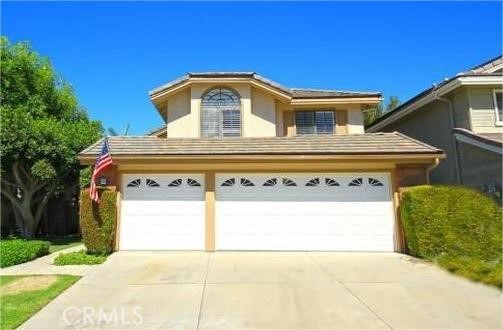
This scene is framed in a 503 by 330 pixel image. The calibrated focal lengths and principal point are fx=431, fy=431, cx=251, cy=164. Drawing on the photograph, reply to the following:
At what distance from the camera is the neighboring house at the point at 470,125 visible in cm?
1346

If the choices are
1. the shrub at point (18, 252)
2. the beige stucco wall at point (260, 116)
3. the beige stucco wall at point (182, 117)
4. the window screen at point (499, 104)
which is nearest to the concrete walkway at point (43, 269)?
the shrub at point (18, 252)

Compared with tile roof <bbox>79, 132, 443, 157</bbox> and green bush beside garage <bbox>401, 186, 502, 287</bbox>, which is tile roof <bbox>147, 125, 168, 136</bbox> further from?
green bush beside garage <bbox>401, 186, 502, 287</bbox>

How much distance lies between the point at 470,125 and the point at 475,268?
23.3 feet

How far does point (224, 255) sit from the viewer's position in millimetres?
11266

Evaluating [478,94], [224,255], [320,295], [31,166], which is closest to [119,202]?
[224,255]

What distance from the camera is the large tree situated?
49.4 feet

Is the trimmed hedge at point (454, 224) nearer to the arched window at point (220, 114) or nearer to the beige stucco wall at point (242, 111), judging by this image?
the beige stucco wall at point (242, 111)

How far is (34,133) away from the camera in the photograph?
49.5 ft

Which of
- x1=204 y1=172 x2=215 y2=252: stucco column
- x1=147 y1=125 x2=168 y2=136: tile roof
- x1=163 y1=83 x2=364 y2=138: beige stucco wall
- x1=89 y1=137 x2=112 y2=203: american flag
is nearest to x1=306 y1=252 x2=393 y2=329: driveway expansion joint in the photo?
x1=204 y1=172 x2=215 y2=252: stucco column

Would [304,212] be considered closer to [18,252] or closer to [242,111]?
[242,111]

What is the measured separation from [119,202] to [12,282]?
3.84 metres

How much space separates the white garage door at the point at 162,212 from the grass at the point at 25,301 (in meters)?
3.21

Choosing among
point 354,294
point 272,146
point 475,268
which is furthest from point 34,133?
point 475,268

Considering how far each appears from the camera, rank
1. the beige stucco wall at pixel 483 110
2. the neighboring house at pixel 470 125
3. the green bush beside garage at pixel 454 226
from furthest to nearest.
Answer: the beige stucco wall at pixel 483 110, the neighboring house at pixel 470 125, the green bush beside garage at pixel 454 226
